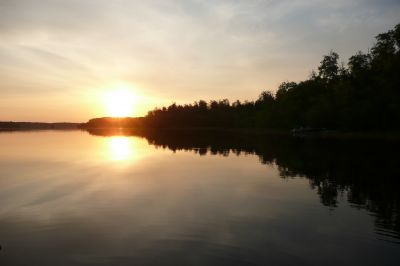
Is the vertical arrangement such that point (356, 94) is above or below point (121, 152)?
above

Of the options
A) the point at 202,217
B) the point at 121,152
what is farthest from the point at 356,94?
the point at 202,217

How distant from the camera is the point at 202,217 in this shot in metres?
19.4

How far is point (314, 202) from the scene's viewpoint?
22.9 m

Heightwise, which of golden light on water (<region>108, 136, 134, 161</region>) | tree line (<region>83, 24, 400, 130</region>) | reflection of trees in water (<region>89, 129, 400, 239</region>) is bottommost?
golden light on water (<region>108, 136, 134, 161</region>)

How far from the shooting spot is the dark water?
14.0 m

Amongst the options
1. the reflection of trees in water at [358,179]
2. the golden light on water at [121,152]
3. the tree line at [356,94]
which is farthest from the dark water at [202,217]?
the tree line at [356,94]

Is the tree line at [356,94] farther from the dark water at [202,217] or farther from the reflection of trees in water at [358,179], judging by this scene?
the dark water at [202,217]

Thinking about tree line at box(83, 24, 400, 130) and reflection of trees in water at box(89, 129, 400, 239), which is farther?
tree line at box(83, 24, 400, 130)

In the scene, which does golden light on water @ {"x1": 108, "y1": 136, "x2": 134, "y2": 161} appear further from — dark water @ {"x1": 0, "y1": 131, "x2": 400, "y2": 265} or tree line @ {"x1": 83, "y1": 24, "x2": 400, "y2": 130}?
tree line @ {"x1": 83, "y1": 24, "x2": 400, "y2": 130}

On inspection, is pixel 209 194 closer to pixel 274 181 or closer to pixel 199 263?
pixel 274 181

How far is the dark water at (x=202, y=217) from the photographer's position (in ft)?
45.8

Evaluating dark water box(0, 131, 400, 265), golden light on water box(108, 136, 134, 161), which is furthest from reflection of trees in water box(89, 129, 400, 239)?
golden light on water box(108, 136, 134, 161)

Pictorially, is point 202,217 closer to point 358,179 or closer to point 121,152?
point 358,179

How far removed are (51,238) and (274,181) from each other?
1940 cm
